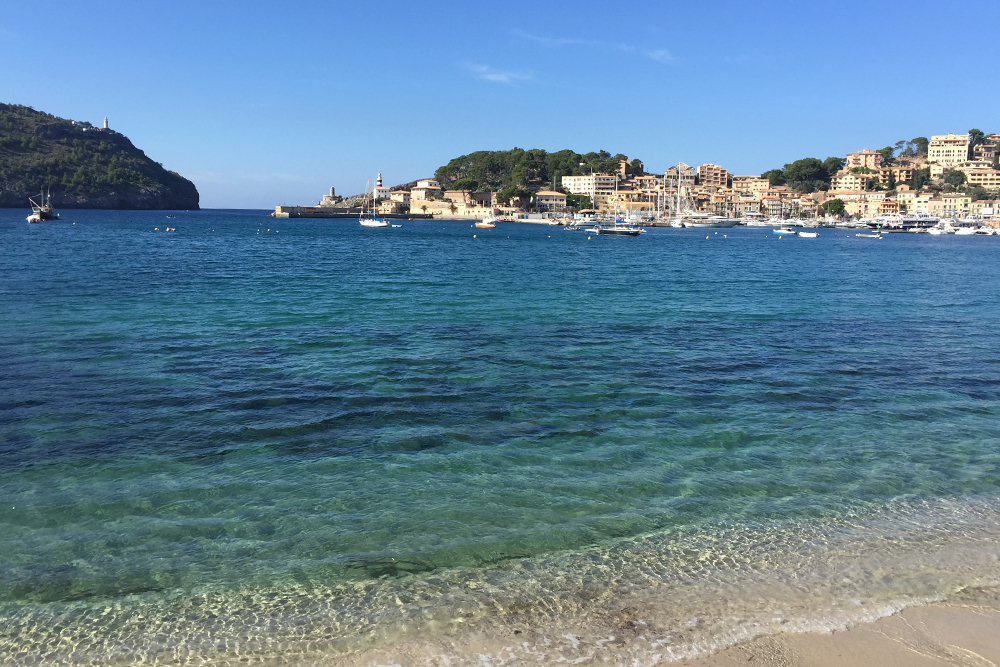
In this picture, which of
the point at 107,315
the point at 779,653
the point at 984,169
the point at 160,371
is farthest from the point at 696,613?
the point at 984,169

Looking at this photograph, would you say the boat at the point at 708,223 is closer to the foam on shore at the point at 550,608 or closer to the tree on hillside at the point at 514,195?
the tree on hillside at the point at 514,195

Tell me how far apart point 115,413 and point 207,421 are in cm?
138

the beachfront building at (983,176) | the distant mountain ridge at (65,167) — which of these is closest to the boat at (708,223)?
the beachfront building at (983,176)

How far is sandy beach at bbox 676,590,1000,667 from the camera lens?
4164 millimetres

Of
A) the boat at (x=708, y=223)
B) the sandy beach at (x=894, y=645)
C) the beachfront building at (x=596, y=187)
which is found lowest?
the sandy beach at (x=894, y=645)

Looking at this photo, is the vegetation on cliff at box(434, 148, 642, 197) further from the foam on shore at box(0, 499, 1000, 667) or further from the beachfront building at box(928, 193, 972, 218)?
the foam on shore at box(0, 499, 1000, 667)

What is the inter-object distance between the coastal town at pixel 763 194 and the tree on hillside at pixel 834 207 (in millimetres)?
232

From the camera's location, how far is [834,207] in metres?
158

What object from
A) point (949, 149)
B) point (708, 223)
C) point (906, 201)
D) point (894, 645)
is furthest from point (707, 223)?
point (894, 645)

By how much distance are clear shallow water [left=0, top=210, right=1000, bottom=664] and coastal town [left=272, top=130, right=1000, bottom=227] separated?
140321 millimetres

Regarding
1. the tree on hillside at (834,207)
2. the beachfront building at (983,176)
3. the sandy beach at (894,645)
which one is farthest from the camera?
the beachfront building at (983,176)

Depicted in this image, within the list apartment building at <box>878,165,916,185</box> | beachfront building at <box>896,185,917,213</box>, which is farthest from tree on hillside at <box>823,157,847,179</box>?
beachfront building at <box>896,185,917,213</box>

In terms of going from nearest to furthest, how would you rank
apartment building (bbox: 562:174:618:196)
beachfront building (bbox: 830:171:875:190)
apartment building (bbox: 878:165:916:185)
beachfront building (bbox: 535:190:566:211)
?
1. beachfront building (bbox: 535:190:566:211)
2. beachfront building (bbox: 830:171:875:190)
3. apartment building (bbox: 562:174:618:196)
4. apartment building (bbox: 878:165:916:185)

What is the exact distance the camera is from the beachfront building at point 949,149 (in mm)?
191250
